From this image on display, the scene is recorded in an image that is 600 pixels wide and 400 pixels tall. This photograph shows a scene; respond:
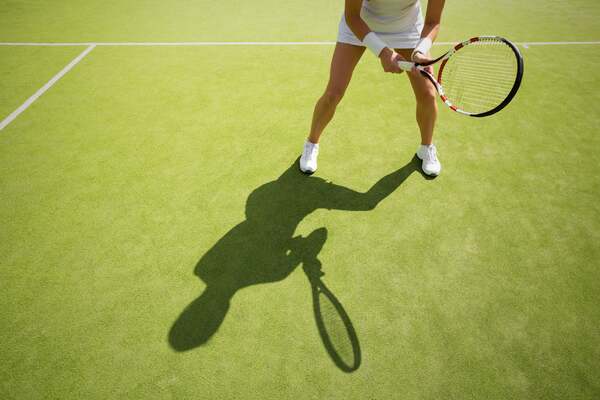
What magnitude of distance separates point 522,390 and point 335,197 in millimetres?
1594

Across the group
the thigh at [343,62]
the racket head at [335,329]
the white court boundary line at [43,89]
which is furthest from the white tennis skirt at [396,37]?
the white court boundary line at [43,89]

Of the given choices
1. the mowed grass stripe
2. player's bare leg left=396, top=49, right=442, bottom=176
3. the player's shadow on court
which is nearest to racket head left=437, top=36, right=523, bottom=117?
player's bare leg left=396, top=49, right=442, bottom=176

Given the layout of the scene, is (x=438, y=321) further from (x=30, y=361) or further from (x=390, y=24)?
(x=30, y=361)

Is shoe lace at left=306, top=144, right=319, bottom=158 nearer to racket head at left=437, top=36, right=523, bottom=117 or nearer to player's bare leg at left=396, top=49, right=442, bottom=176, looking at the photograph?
player's bare leg at left=396, top=49, right=442, bottom=176

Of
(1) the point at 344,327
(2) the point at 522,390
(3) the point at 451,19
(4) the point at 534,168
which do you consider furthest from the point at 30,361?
(3) the point at 451,19

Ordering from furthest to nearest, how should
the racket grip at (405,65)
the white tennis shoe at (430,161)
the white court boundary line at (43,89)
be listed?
the white court boundary line at (43,89) < the white tennis shoe at (430,161) < the racket grip at (405,65)

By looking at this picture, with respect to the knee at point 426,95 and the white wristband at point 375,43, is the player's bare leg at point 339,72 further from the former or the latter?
the knee at point 426,95

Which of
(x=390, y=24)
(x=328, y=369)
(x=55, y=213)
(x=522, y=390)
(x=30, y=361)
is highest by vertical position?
(x=390, y=24)

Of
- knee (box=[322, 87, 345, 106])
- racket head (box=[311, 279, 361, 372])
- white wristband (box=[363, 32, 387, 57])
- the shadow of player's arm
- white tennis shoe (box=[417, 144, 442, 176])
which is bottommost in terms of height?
racket head (box=[311, 279, 361, 372])

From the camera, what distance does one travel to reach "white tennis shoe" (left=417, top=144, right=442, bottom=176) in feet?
8.92

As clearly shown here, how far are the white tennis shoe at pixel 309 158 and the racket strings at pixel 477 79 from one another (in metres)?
1.17

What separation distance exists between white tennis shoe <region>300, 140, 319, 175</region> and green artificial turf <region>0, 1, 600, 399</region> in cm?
13

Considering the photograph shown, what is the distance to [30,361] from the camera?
174 centimetres

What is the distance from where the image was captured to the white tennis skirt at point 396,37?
222 centimetres
